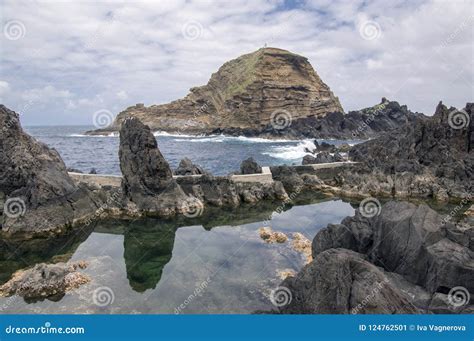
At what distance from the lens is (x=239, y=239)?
25.7m

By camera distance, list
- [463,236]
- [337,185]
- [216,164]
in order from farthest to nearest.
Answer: [216,164], [337,185], [463,236]

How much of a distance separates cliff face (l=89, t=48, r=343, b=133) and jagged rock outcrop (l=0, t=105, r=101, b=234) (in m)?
117

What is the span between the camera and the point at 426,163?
147ft

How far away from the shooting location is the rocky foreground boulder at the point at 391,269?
10.7 metres

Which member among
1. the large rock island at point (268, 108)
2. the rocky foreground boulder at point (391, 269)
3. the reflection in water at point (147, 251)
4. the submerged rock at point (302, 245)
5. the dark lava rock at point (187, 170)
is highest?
the large rock island at point (268, 108)

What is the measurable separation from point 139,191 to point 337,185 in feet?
80.4

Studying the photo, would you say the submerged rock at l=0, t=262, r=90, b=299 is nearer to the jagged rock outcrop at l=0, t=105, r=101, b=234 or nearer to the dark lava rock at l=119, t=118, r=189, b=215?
the jagged rock outcrop at l=0, t=105, r=101, b=234

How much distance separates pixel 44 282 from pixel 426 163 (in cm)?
4262

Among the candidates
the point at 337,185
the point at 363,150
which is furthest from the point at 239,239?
the point at 363,150

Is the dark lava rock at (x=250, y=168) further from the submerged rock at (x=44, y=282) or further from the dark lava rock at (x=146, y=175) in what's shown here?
the submerged rock at (x=44, y=282)

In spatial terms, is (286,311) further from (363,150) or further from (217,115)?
(217,115)

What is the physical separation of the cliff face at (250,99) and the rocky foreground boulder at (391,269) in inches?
5054

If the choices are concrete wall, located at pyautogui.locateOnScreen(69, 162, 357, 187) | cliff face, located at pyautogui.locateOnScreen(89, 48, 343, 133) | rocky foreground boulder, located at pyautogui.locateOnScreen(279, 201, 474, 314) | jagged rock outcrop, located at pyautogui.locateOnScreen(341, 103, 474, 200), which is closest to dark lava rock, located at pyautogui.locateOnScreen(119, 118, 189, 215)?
concrete wall, located at pyautogui.locateOnScreen(69, 162, 357, 187)

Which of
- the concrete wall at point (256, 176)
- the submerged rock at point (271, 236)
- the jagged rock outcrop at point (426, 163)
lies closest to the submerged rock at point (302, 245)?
the submerged rock at point (271, 236)
